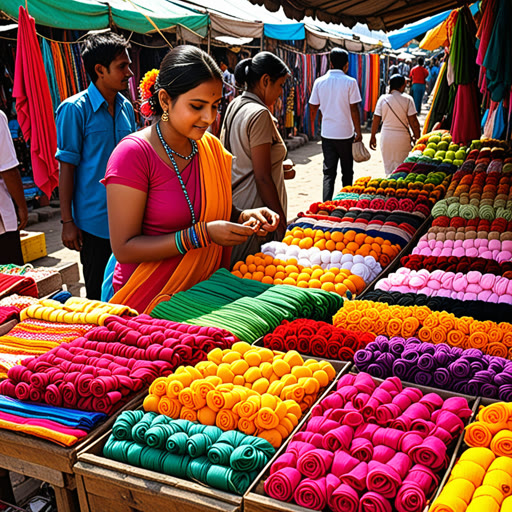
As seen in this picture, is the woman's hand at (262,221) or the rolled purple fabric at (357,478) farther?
the woman's hand at (262,221)

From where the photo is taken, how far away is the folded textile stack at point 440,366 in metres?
1.73

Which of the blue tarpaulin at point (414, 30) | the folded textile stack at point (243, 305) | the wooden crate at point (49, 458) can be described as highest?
the blue tarpaulin at point (414, 30)

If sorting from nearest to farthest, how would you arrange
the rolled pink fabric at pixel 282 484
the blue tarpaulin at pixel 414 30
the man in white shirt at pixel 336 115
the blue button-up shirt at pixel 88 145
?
the rolled pink fabric at pixel 282 484, the blue button-up shirt at pixel 88 145, the man in white shirt at pixel 336 115, the blue tarpaulin at pixel 414 30

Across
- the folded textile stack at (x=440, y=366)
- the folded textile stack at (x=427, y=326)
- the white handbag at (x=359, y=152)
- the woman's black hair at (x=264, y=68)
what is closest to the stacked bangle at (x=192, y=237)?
the folded textile stack at (x=427, y=326)

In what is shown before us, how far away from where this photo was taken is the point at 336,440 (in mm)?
1470

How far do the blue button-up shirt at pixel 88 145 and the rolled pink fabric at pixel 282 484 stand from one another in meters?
2.56

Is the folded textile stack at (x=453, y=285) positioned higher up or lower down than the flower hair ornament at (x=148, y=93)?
lower down

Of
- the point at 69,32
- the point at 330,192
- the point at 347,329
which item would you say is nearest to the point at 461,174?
the point at 330,192

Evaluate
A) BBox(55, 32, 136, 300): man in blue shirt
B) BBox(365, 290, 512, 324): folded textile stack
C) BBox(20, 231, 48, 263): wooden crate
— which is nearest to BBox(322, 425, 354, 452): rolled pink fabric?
BBox(365, 290, 512, 324): folded textile stack

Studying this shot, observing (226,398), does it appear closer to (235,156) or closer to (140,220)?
(140,220)

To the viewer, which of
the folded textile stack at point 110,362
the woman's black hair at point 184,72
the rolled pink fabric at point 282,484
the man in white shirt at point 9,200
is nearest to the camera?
the rolled pink fabric at point 282,484

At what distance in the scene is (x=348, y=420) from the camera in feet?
5.08

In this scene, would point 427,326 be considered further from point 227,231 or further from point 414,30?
point 414,30

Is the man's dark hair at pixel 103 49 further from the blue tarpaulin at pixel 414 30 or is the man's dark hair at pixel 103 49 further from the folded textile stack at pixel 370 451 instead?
the blue tarpaulin at pixel 414 30
